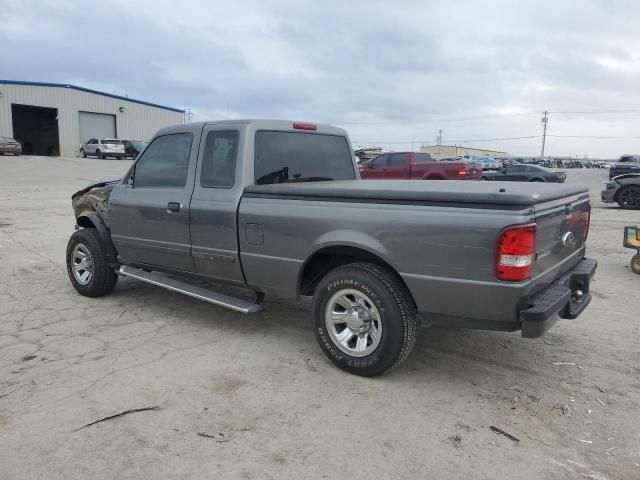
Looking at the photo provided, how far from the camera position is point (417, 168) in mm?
18828

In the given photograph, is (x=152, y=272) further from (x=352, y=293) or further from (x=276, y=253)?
(x=352, y=293)

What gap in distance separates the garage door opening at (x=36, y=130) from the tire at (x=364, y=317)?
44.7m

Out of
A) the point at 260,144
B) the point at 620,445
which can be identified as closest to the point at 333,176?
the point at 260,144

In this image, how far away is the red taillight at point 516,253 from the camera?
3016 mm

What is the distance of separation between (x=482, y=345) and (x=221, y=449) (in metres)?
2.49

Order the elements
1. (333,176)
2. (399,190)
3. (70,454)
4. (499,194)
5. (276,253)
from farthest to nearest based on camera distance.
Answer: (333,176) < (276,253) < (399,190) < (499,194) < (70,454)

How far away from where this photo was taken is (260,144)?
4.51 m

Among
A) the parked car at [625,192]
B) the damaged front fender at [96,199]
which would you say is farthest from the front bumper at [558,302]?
the parked car at [625,192]

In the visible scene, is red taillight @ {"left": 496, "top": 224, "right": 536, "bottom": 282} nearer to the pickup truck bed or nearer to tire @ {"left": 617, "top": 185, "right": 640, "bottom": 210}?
the pickup truck bed

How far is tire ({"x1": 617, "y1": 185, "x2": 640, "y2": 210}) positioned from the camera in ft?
51.7

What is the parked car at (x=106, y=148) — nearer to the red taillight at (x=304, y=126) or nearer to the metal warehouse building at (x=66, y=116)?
the metal warehouse building at (x=66, y=116)

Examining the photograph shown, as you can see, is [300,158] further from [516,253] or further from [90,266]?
[90,266]

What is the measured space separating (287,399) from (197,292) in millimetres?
1630

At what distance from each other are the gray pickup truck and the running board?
18 mm
